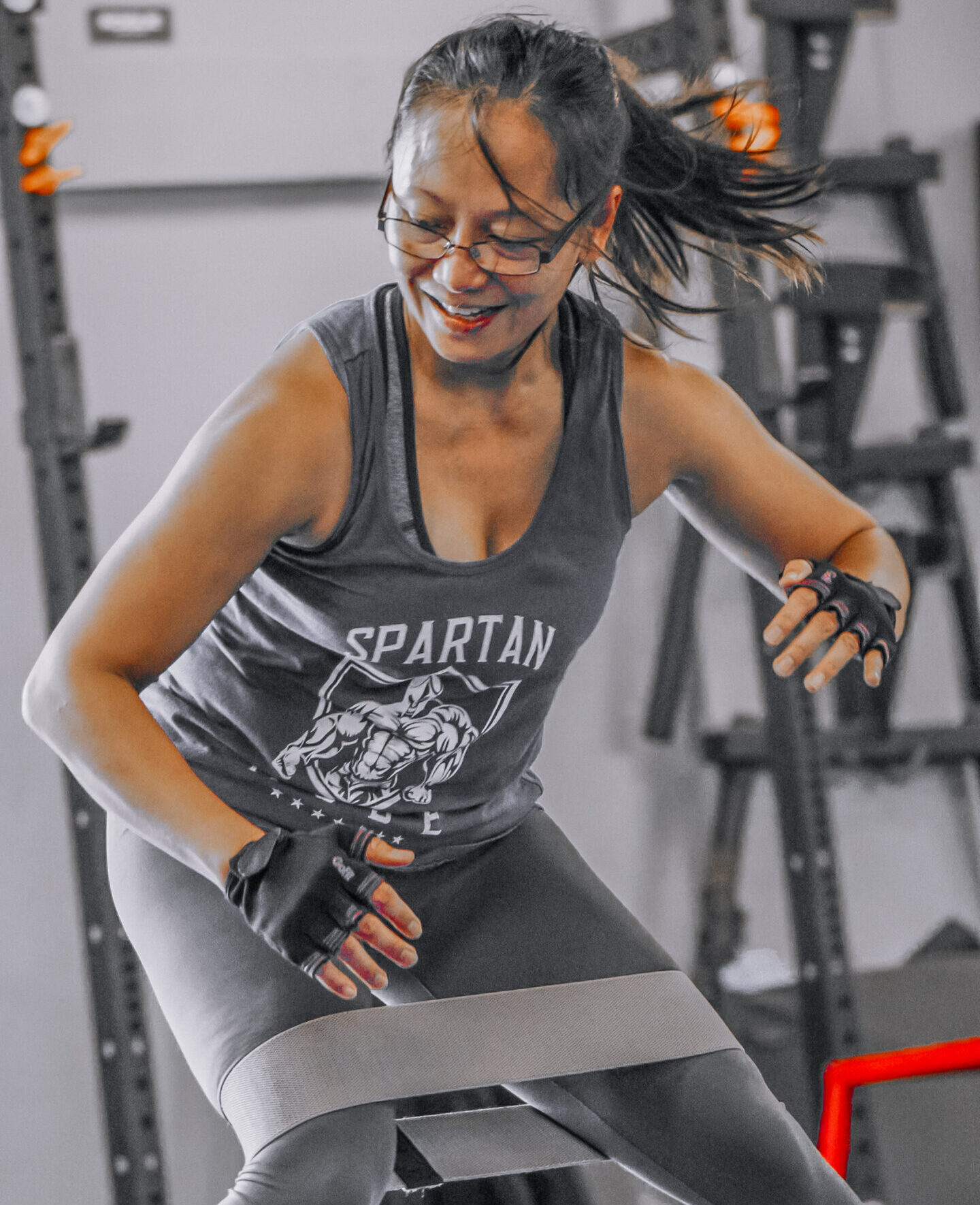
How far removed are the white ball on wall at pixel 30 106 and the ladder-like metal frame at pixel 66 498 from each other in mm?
16

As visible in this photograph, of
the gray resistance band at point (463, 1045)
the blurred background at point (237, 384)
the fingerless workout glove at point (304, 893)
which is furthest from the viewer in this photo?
the blurred background at point (237, 384)

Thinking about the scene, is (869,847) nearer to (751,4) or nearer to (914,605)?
(914,605)

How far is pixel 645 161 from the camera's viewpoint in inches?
46.6

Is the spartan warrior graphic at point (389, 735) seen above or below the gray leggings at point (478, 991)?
above

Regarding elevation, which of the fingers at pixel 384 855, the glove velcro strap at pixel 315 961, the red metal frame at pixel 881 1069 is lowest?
the red metal frame at pixel 881 1069

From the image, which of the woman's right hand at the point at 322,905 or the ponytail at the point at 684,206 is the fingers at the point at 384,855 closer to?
the woman's right hand at the point at 322,905

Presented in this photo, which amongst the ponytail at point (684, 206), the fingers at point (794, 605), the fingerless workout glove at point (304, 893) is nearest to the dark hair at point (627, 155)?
the ponytail at point (684, 206)

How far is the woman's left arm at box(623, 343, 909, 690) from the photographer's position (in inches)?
46.3

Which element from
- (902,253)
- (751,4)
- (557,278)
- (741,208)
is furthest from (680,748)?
(557,278)

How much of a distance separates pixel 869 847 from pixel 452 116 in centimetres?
224

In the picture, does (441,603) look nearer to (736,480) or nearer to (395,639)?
(395,639)

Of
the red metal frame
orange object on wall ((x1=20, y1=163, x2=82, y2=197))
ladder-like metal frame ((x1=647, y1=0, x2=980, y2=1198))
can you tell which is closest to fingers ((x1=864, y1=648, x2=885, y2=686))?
the red metal frame

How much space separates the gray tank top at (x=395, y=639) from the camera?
1.04m

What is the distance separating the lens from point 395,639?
1.05 m
